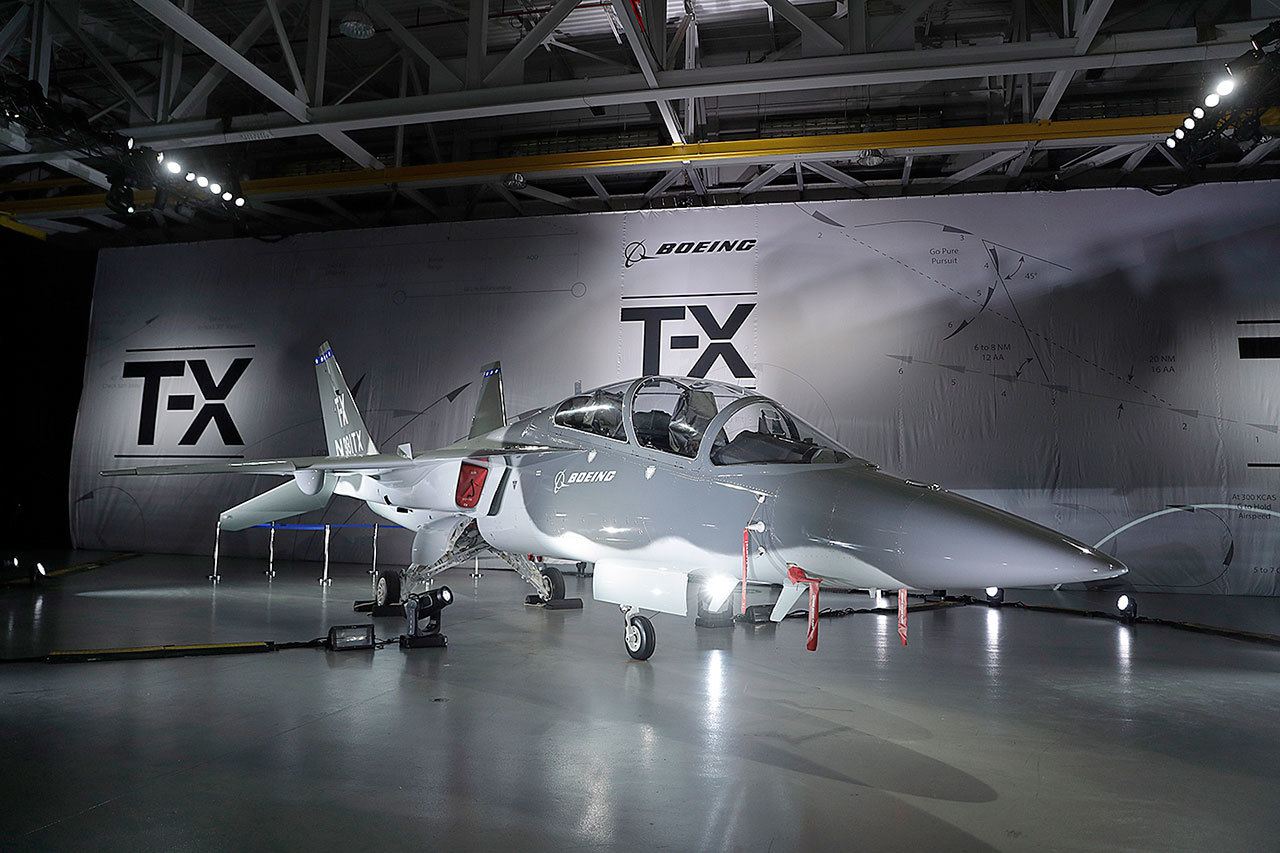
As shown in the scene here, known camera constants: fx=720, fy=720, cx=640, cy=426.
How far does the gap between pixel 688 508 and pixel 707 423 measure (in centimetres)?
62

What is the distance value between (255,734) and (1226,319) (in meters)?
13.9

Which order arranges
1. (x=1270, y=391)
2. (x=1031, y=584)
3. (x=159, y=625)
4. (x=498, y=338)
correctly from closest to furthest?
(x=1031, y=584) < (x=159, y=625) < (x=1270, y=391) < (x=498, y=338)

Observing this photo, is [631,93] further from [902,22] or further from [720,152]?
[902,22]

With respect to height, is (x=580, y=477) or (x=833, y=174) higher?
(x=833, y=174)

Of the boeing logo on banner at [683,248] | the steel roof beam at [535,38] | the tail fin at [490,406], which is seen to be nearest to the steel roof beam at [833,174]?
the boeing logo on banner at [683,248]

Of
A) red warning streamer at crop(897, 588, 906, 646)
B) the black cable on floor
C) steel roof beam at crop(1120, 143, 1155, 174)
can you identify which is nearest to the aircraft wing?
the black cable on floor

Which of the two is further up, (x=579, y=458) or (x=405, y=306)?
(x=405, y=306)

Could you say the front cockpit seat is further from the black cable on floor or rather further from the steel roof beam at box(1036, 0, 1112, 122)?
the steel roof beam at box(1036, 0, 1112, 122)

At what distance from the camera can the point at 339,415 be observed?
10297 millimetres

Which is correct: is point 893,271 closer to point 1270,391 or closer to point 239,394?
point 1270,391

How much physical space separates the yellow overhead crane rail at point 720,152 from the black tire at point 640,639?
27.4 feet

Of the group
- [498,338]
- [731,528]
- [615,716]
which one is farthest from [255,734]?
[498,338]

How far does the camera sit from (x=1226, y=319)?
1130cm

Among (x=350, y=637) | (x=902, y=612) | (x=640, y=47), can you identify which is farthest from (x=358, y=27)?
(x=902, y=612)
